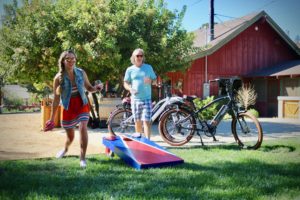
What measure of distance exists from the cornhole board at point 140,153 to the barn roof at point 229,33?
461 inches

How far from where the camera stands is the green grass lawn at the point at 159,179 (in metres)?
3.31

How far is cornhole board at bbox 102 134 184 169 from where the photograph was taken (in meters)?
4.49

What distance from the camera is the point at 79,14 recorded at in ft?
32.1

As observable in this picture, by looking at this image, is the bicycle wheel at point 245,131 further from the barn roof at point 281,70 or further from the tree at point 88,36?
the barn roof at point 281,70

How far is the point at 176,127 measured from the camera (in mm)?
6668

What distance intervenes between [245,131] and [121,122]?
2902 millimetres

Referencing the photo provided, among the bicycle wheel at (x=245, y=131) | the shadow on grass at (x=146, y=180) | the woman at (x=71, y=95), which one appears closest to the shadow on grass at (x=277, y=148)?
the bicycle wheel at (x=245, y=131)

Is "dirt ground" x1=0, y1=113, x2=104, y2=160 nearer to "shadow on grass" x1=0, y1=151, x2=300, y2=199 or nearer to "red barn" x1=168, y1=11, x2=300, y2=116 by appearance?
"shadow on grass" x1=0, y1=151, x2=300, y2=199

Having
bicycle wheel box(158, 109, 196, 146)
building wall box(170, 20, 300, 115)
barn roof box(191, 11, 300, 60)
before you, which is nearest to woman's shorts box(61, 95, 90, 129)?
bicycle wheel box(158, 109, 196, 146)

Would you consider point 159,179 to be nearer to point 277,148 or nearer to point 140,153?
point 140,153

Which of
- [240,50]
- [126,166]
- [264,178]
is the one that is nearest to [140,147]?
[126,166]

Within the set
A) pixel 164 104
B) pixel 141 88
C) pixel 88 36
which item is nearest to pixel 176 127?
pixel 164 104

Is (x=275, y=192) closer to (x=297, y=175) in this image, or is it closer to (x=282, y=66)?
(x=297, y=175)

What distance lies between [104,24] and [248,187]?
24.3 ft
